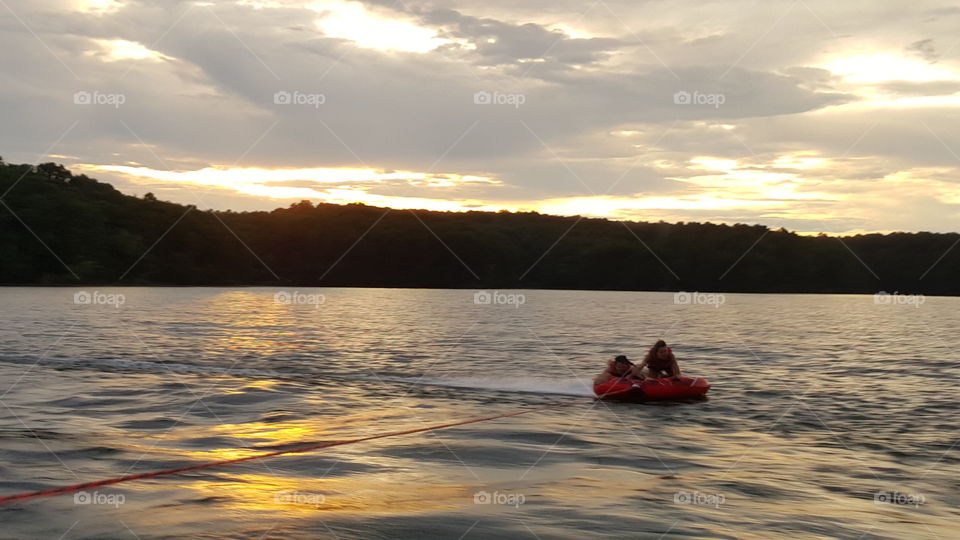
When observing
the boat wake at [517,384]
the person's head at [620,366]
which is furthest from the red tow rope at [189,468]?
the boat wake at [517,384]

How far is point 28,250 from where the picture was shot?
10700cm

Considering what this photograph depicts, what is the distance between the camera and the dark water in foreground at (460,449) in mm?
10383

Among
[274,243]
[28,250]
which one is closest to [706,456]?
[28,250]

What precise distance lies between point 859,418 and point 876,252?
137m

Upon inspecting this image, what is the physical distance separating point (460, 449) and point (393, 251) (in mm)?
150807

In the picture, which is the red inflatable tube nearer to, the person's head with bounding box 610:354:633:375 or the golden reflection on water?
the person's head with bounding box 610:354:633:375

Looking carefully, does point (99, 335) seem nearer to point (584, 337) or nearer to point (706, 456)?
point (584, 337)

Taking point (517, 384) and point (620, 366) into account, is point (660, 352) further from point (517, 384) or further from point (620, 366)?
point (517, 384)

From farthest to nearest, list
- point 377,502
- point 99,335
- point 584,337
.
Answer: point 584,337, point 99,335, point 377,502

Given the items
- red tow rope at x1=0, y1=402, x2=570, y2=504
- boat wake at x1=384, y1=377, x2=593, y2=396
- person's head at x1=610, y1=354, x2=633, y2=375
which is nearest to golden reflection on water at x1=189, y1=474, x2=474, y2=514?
red tow rope at x1=0, y1=402, x2=570, y2=504

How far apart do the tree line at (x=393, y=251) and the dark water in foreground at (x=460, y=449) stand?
8366 centimetres

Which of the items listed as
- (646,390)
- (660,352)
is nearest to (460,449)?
(646,390)

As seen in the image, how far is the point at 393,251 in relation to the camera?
165 meters

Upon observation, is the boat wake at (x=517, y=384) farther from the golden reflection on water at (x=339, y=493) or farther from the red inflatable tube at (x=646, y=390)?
the golden reflection on water at (x=339, y=493)
